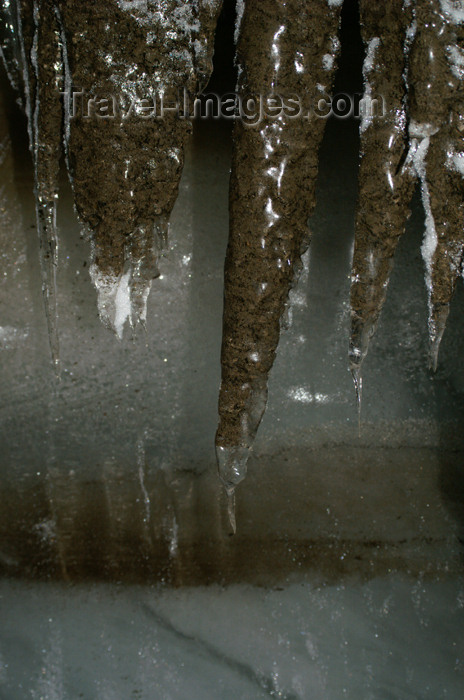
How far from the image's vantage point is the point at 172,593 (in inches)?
66.9

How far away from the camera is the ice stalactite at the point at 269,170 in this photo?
1.01m

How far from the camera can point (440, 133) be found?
103cm

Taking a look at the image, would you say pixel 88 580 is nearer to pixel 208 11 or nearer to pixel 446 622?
pixel 446 622

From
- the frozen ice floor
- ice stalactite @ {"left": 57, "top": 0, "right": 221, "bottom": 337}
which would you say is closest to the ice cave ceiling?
ice stalactite @ {"left": 57, "top": 0, "right": 221, "bottom": 337}

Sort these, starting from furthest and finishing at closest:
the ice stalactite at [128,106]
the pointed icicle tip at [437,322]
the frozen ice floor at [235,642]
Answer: the frozen ice floor at [235,642] < the pointed icicle tip at [437,322] < the ice stalactite at [128,106]

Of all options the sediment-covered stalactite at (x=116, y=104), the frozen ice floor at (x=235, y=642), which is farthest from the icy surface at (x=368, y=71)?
the frozen ice floor at (x=235, y=642)

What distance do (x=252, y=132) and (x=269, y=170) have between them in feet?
0.24

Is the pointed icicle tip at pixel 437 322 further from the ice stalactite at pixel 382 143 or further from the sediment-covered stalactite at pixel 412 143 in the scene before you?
the ice stalactite at pixel 382 143

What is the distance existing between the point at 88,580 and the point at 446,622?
3.32 feet

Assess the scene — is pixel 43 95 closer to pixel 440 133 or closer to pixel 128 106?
pixel 128 106

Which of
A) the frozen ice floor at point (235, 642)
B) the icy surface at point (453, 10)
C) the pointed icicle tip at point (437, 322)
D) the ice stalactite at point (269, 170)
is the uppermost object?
the icy surface at point (453, 10)

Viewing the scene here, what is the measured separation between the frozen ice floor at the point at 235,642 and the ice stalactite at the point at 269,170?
32.7 inches

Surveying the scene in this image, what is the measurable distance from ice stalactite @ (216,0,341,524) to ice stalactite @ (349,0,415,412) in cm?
7

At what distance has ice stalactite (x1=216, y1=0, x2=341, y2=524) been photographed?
1014mm
